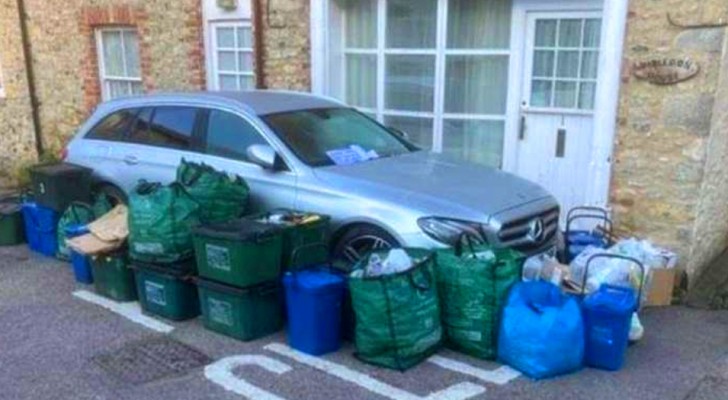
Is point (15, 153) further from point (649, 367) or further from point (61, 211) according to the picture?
point (649, 367)

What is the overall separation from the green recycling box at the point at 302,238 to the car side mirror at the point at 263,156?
54cm

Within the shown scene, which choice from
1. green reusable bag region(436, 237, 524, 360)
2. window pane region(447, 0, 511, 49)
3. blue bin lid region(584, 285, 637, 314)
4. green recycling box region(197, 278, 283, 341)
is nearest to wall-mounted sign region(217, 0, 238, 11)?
window pane region(447, 0, 511, 49)

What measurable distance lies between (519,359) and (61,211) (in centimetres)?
484

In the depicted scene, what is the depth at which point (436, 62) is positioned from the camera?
769 centimetres

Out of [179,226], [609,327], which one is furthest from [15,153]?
[609,327]

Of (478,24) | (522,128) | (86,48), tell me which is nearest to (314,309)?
(522,128)

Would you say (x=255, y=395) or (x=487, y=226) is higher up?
(x=487, y=226)

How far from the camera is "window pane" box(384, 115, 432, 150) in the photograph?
7.96 metres

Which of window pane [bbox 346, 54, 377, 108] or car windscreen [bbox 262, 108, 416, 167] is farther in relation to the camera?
window pane [bbox 346, 54, 377, 108]

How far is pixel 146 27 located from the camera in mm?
9875

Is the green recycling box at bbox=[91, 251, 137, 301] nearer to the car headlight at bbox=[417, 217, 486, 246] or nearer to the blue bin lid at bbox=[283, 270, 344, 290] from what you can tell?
the blue bin lid at bbox=[283, 270, 344, 290]

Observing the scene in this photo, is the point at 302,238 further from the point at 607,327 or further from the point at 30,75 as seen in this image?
the point at 30,75

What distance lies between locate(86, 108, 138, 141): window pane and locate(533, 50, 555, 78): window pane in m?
4.15

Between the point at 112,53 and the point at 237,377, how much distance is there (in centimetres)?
794
